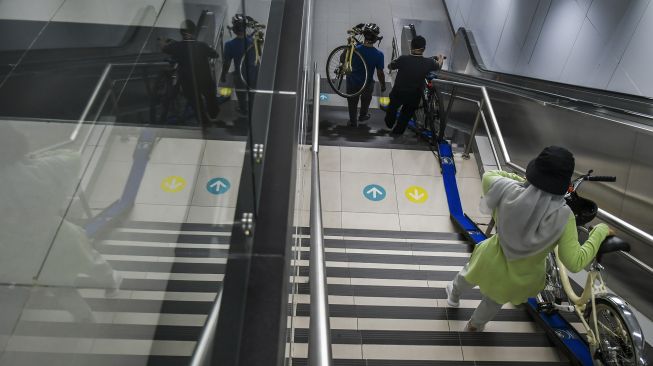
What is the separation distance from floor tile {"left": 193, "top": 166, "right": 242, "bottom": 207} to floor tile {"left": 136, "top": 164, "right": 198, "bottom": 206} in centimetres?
8

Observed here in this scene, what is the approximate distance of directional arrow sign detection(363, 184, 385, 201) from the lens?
5172 mm

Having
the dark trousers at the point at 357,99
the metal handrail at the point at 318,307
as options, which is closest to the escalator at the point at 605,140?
the dark trousers at the point at 357,99

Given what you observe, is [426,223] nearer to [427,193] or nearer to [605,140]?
[427,193]

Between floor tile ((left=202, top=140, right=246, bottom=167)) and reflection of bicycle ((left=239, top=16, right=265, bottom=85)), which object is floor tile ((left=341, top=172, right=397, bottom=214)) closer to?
reflection of bicycle ((left=239, top=16, right=265, bottom=85))

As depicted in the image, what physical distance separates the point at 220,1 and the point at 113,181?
4.17ft

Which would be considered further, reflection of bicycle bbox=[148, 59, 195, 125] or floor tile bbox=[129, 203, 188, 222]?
reflection of bicycle bbox=[148, 59, 195, 125]

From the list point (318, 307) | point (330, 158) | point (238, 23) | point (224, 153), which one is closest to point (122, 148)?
point (318, 307)

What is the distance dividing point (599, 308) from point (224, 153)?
270 cm

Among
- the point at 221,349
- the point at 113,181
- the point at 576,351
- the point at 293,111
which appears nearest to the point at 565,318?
the point at 576,351

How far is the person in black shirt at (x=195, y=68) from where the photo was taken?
1.29 metres

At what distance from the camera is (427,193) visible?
209 inches

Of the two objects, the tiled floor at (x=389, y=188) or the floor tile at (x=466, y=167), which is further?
the floor tile at (x=466, y=167)

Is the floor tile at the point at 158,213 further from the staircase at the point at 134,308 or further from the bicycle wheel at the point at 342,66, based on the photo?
the bicycle wheel at the point at 342,66

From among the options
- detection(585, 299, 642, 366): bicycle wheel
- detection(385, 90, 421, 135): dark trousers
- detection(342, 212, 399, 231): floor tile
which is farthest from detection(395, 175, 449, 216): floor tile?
detection(585, 299, 642, 366): bicycle wheel
